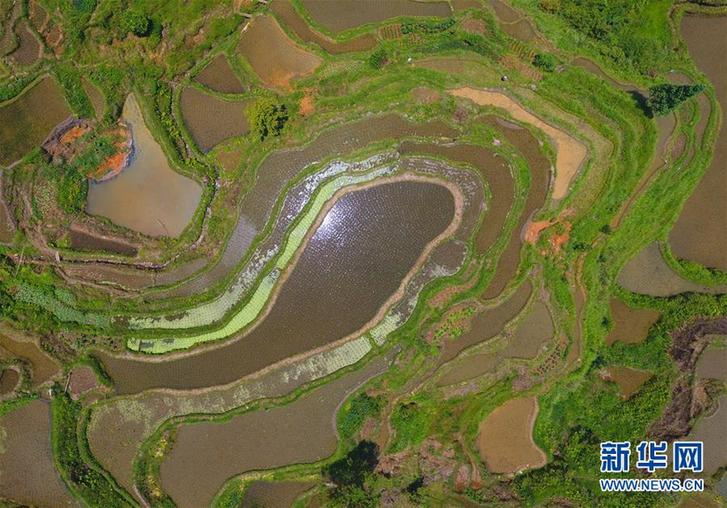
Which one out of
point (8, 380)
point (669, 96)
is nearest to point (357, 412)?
point (8, 380)

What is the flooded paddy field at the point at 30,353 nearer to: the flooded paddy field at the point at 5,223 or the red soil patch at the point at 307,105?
the flooded paddy field at the point at 5,223

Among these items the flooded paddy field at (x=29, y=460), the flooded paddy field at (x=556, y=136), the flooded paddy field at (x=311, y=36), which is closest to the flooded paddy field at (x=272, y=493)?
the flooded paddy field at (x=29, y=460)

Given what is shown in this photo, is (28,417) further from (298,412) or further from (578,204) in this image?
(578,204)

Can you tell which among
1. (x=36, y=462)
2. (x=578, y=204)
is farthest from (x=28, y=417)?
(x=578, y=204)

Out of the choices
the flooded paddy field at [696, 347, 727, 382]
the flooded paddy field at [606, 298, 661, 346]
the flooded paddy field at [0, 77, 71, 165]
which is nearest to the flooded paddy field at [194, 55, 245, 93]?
the flooded paddy field at [0, 77, 71, 165]

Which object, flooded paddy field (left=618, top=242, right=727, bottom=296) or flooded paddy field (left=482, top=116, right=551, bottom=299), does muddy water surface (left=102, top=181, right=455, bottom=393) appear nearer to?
flooded paddy field (left=482, top=116, right=551, bottom=299)

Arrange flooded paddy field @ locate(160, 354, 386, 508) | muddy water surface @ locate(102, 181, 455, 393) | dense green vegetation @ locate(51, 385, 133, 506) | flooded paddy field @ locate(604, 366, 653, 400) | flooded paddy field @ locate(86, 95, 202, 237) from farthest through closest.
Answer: flooded paddy field @ locate(86, 95, 202, 237), flooded paddy field @ locate(604, 366, 653, 400), muddy water surface @ locate(102, 181, 455, 393), flooded paddy field @ locate(160, 354, 386, 508), dense green vegetation @ locate(51, 385, 133, 506)
